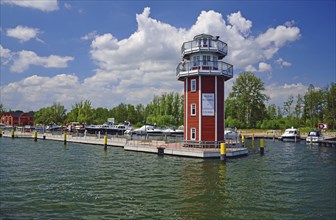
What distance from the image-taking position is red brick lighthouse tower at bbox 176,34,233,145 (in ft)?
113

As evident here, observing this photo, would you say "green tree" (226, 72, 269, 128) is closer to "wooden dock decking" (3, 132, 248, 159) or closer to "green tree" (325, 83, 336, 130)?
"green tree" (325, 83, 336, 130)

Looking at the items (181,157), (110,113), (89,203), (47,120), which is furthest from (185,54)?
(47,120)

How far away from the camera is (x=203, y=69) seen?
3538 centimetres

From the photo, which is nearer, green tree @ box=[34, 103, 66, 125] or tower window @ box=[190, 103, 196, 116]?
tower window @ box=[190, 103, 196, 116]

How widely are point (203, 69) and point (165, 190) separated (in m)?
20.4

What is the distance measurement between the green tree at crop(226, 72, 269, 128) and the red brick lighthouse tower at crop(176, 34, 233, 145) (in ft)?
181

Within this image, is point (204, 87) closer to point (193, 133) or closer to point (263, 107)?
Result: point (193, 133)

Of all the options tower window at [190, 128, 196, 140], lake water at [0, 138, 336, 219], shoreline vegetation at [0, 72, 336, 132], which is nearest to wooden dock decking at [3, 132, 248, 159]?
tower window at [190, 128, 196, 140]

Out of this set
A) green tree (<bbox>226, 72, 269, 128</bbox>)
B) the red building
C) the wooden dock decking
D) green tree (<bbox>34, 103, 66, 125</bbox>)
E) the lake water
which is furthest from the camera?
the red building

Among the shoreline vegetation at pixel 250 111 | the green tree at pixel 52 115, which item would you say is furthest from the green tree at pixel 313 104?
the green tree at pixel 52 115

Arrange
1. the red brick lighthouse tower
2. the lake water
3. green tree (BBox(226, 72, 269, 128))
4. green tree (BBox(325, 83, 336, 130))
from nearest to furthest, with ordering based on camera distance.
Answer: the lake water → the red brick lighthouse tower → green tree (BBox(325, 83, 336, 130)) → green tree (BBox(226, 72, 269, 128))

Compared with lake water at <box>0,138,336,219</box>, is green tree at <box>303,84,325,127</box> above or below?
above

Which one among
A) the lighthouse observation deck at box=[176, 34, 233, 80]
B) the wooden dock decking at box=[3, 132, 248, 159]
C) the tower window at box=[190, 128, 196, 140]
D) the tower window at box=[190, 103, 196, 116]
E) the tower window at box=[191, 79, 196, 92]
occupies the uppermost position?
the lighthouse observation deck at box=[176, 34, 233, 80]

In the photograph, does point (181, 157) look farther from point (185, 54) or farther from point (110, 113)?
point (110, 113)
